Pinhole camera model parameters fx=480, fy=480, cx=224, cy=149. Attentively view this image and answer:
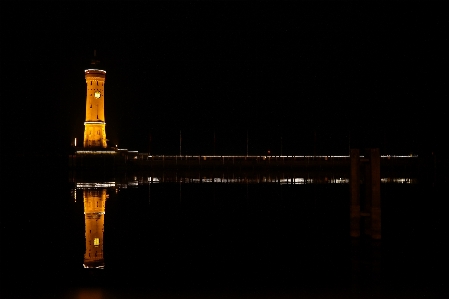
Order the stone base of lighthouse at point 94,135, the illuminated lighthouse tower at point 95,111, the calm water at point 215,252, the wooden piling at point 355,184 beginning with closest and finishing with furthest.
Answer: the calm water at point 215,252, the wooden piling at point 355,184, the stone base of lighthouse at point 94,135, the illuminated lighthouse tower at point 95,111

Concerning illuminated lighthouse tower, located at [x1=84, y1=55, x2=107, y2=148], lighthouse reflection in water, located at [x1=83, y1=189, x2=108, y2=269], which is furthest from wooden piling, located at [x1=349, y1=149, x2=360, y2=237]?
illuminated lighthouse tower, located at [x1=84, y1=55, x2=107, y2=148]

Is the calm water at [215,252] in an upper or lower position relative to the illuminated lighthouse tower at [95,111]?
lower

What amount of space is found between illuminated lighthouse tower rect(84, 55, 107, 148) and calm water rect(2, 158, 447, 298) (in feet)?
119

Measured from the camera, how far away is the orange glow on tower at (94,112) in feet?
170

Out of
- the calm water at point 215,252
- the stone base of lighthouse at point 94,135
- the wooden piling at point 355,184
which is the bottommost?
the calm water at point 215,252

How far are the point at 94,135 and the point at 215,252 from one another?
4501 cm

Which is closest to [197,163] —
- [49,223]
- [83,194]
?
[83,194]

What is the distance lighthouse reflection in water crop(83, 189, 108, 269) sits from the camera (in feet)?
27.9

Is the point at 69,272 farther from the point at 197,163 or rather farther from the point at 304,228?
the point at 197,163

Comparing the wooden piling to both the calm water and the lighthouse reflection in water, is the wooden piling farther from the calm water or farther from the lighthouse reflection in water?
the lighthouse reflection in water

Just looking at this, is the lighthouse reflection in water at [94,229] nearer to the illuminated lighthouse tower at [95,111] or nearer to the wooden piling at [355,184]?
the wooden piling at [355,184]

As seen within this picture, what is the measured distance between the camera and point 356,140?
74.5 meters

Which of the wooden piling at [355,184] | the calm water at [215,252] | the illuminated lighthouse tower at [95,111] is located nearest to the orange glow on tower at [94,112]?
the illuminated lighthouse tower at [95,111]

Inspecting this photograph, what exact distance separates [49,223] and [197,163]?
39353mm
